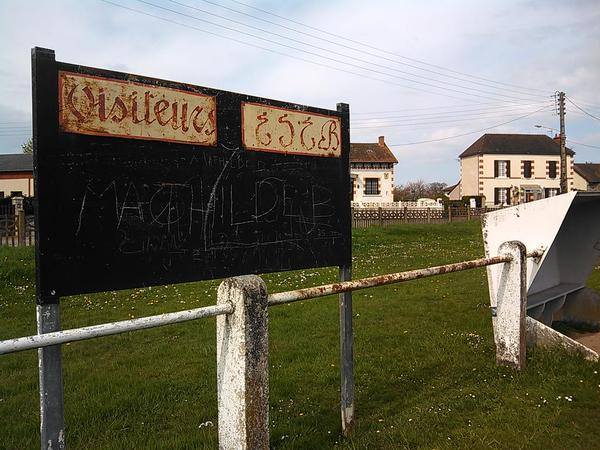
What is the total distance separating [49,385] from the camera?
251 centimetres

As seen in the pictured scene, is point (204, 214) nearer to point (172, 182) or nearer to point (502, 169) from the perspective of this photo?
point (172, 182)

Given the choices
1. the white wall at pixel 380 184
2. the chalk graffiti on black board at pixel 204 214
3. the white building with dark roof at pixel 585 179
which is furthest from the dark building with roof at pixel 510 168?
the chalk graffiti on black board at pixel 204 214

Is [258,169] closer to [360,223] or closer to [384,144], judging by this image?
[360,223]

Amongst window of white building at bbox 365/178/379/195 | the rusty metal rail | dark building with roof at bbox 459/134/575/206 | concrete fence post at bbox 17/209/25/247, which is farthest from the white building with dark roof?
the rusty metal rail

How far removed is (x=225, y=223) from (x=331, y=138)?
112 centimetres

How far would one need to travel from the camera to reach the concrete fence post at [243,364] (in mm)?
2666

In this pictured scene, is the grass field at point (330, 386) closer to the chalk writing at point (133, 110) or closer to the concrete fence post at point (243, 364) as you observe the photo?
the concrete fence post at point (243, 364)

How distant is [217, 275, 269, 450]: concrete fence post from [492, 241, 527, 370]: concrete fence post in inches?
118

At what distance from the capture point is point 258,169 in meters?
3.46

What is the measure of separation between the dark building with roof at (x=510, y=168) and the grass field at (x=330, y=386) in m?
49.7

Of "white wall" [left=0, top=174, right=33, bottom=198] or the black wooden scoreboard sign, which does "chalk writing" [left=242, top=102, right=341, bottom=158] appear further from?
"white wall" [left=0, top=174, right=33, bottom=198]

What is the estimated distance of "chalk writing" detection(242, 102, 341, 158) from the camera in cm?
339

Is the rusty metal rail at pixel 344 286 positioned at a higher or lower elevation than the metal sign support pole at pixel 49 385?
higher

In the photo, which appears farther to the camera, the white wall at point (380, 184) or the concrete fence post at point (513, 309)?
the white wall at point (380, 184)
